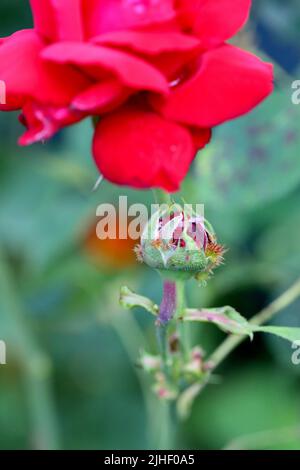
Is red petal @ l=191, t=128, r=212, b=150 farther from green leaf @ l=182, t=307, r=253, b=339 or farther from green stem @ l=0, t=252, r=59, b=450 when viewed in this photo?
green stem @ l=0, t=252, r=59, b=450

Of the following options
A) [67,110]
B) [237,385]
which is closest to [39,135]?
[67,110]

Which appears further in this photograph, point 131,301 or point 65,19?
point 131,301

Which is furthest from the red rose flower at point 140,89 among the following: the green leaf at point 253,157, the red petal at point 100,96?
→ the green leaf at point 253,157

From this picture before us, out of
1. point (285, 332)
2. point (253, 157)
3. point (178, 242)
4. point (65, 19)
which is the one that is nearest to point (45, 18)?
point (65, 19)

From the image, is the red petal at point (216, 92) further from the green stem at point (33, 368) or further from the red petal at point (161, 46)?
the green stem at point (33, 368)

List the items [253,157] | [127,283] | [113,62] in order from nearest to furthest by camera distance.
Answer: [113,62], [253,157], [127,283]

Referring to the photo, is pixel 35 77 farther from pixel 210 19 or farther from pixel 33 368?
pixel 33 368

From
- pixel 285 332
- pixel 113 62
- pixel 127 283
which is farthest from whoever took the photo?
pixel 127 283

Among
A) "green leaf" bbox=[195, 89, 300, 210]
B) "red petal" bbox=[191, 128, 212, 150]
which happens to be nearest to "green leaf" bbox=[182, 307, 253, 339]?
"red petal" bbox=[191, 128, 212, 150]
